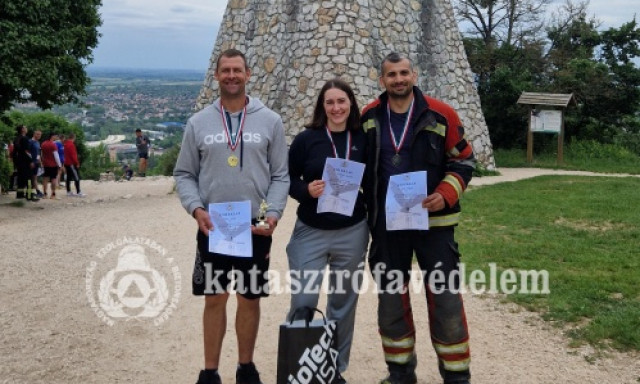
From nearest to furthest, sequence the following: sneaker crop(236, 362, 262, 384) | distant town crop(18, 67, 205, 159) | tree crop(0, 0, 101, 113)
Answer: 1. sneaker crop(236, 362, 262, 384)
2. tree crop(0, 0, 101, 113)
3. distant town crop(18, 67, 205, 159)

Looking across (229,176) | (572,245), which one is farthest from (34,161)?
(229,176)

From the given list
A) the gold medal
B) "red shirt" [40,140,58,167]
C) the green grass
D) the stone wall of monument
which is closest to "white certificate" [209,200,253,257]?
the gold medal

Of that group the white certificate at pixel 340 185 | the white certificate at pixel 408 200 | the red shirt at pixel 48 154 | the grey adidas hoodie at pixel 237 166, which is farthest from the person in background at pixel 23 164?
the white certificate at pixel 408 200

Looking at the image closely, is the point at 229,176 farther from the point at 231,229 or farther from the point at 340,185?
the point at 340,185

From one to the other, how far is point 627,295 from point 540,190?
6.56 meters

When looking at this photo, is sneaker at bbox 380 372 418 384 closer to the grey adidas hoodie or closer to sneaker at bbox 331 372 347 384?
sneaker at bbox 331 372 347 384

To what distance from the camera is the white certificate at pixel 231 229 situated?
3.56 meters

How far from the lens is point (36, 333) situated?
504 cm

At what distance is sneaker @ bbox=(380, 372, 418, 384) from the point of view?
3.96 m

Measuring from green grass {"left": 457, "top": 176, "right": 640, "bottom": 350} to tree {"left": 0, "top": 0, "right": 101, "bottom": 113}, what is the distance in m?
7.48
